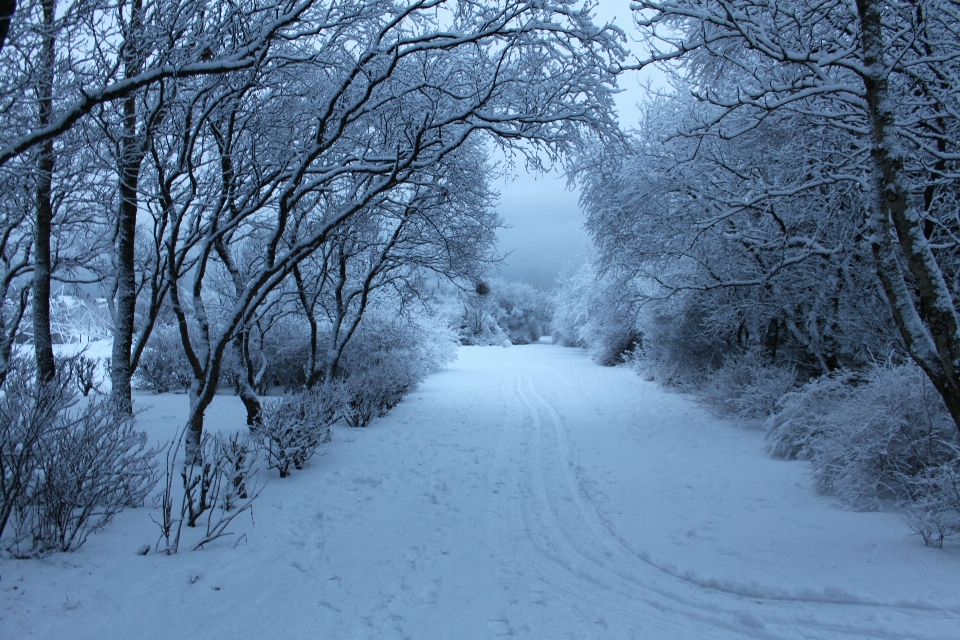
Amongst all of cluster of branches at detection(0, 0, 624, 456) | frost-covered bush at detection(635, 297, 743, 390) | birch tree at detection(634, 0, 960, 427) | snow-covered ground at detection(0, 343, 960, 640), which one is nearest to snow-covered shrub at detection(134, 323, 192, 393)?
cluster of branches at detection(0, 0, 624, 456)

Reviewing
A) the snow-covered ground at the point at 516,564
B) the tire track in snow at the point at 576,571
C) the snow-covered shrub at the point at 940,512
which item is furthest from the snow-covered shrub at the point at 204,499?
the snow-covered shrub at the point at 940,512

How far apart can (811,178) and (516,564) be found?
25.4 feet

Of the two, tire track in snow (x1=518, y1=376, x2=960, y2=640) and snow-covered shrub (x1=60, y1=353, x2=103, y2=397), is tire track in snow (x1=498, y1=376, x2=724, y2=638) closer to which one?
tire track in snow (x1=518, y1=376, x2=960, y2=640)

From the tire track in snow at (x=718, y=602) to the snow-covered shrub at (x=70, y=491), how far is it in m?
3.75

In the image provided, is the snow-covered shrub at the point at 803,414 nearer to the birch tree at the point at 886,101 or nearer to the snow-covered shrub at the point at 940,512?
the birch tree at the point at 886,101

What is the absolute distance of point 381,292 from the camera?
54.2 ft

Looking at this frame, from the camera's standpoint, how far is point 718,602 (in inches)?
134

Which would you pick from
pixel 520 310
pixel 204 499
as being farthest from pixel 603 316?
pixel 520 310

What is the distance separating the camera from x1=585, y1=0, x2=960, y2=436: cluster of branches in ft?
11.4

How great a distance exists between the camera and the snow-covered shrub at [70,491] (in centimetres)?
338

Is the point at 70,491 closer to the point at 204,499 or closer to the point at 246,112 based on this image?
the point at 204,499

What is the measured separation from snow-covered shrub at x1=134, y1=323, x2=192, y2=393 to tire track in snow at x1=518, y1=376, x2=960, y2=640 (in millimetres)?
12422

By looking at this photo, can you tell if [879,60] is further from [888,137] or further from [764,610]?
[764,610]

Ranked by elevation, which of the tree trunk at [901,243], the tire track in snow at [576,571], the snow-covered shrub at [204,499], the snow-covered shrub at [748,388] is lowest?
the tire track in snow at [576,571]
